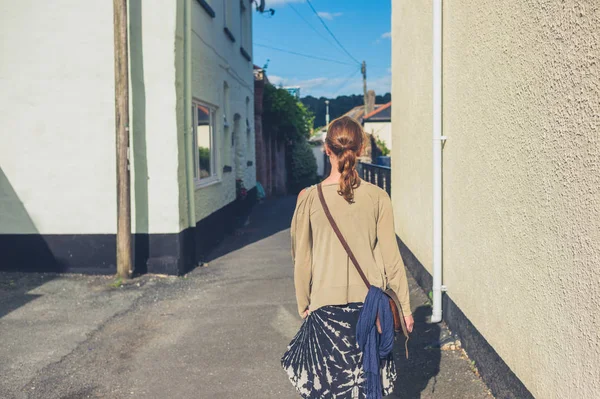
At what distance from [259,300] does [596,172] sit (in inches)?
199

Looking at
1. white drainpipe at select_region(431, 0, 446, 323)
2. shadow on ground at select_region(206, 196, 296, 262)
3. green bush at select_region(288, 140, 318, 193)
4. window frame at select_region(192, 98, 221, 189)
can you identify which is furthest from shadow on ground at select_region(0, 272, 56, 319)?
green bush at select_region(288, 140, 318, 193)

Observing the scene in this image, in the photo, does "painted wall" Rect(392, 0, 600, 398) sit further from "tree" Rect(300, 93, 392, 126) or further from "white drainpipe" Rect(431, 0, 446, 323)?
"tree" Rect(300, 93, 392, 126)

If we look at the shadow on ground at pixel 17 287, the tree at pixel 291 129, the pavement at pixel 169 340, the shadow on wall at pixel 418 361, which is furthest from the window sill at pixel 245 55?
the shadow on wall at pixel 418 361

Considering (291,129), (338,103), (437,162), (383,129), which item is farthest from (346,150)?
(338,103)

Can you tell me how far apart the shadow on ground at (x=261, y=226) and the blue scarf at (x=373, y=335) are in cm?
688

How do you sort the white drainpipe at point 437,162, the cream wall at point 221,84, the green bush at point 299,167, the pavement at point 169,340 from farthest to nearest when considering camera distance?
1. the green bush at point 299,167
2. the cream wall at point 221,84
3. the white drainpipe at point 437,162
4. the pavement at point 169,340

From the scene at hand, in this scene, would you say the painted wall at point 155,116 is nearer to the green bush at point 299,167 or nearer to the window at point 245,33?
the window at point 245,33

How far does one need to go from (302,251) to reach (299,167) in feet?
87.5

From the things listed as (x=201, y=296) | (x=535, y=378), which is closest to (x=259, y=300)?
(x=201, y=296)

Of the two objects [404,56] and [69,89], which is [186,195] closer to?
[69,89]

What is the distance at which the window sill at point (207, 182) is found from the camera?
9.75 metres

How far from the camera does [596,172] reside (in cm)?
237

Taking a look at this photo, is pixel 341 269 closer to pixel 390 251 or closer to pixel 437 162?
pixel 390 251

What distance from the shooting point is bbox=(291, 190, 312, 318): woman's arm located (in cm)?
304
